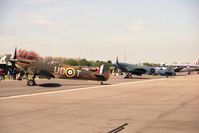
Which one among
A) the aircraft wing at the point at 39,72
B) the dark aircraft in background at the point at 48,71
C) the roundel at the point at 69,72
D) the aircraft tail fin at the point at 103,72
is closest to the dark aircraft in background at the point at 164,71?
the aircraft tail fin at the point at 103,72

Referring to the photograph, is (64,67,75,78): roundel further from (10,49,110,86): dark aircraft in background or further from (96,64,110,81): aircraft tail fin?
(96,64,110,81): aircraft tail fin

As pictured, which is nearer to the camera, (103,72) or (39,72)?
(39,72)

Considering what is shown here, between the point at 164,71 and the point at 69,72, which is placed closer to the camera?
the point at 69,72

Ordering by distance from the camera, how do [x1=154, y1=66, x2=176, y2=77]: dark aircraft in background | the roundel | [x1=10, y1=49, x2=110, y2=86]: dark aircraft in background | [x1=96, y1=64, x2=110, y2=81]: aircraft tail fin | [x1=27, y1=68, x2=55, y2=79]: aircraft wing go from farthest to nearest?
[x1=154, y1=66, x2=176, y2=77]: dark aircraft in background
[x1=96, y1=64, x2=110, y2=81]: aircraft tail fin
the roundel
[x1=10, y1=49, x2=110, y2=86]: dark aircraft in background
[x1=27, y1=68, x2=55, y2=79]: aircraft wing

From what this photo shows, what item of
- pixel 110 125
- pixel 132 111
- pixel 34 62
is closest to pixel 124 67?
pixel 34 62

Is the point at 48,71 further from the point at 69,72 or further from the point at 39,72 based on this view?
the point at 69,72

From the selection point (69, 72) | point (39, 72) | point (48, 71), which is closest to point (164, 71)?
point (69, 72)

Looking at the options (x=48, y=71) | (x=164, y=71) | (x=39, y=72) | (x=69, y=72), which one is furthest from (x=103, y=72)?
(x=164, y=71)

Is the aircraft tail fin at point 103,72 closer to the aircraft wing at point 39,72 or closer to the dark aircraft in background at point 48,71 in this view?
the dark aircraft in background at point 48,71

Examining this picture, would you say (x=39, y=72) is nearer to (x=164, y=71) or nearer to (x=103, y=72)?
(x=103, y=72)

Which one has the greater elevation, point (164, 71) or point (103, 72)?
point (164, 71)

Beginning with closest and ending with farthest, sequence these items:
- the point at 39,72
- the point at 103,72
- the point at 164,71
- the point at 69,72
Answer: the point at 39,72
the point at 69,72
the point at 103,72
the point at 164,71

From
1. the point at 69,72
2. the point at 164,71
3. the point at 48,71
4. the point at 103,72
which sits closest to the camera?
the point at 48,71

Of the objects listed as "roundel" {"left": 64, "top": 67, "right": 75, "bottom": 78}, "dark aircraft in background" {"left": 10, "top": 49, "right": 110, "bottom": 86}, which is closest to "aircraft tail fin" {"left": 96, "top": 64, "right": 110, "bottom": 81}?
"dark aircraft in background" {"left": 10, "top": 49, "right": 110, "bottom": 86}
